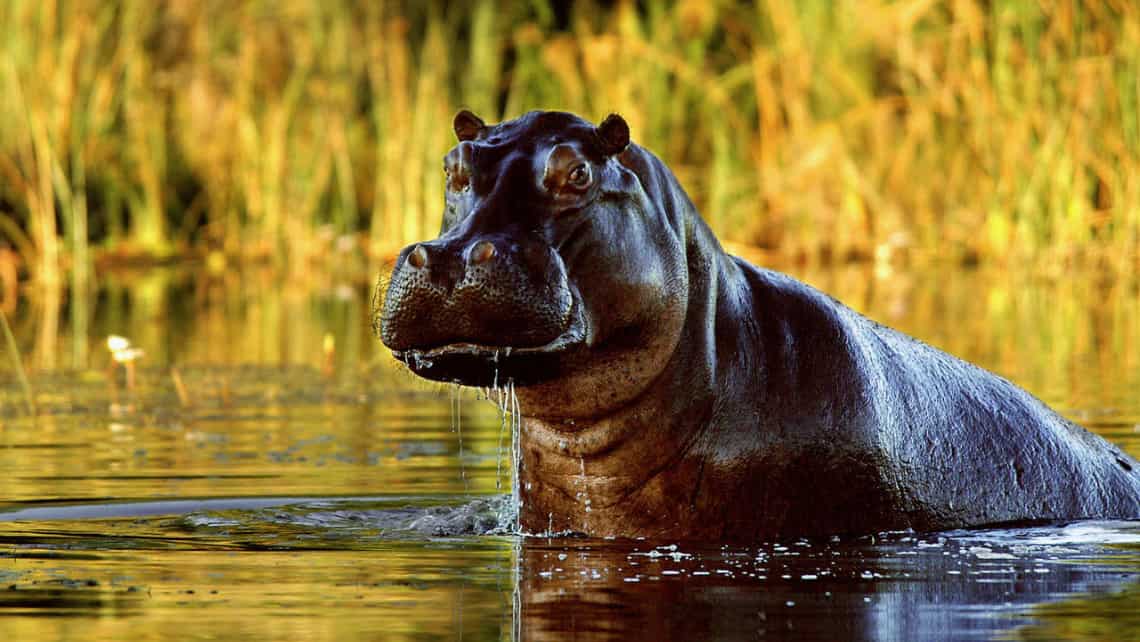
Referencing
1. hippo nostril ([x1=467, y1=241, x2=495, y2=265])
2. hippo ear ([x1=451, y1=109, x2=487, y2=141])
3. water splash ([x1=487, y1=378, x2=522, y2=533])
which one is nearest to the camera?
hippo nostril ([x1=467, y1=241, x2=495, y2=265])

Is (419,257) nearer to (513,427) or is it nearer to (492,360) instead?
(492,360)

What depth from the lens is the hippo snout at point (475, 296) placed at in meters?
5.32

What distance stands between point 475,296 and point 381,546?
113 centimetres

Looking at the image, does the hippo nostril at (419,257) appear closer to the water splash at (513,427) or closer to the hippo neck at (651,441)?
the water splash at (513,427)

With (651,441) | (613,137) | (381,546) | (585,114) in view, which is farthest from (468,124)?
(585,114)

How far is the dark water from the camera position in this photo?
4.87 metres

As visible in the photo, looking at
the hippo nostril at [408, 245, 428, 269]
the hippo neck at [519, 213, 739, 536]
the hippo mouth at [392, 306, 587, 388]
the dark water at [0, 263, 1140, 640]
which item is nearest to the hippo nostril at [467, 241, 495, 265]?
the hippo nostril at [408, 245, 428, 269]

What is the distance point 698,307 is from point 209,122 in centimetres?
1429

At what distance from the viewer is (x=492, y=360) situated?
5461mm

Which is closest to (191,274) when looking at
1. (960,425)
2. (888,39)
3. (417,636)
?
(888,39)

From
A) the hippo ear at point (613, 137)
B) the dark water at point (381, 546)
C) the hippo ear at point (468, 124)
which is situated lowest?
the dark water at point (381, 546)

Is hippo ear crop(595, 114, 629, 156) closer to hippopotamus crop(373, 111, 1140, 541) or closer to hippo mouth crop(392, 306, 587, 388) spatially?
hippopotamus crop(373, 111, 1140, 541)

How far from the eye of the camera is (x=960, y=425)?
633cm

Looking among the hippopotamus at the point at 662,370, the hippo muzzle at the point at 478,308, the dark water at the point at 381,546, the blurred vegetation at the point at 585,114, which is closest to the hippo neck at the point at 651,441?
the hippopotamus at the point at 662,370
